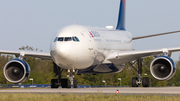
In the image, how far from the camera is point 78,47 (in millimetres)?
23484

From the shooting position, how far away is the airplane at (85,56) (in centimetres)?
2330

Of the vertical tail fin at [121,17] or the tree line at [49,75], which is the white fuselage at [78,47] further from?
the vertical tail fin at [121,17]

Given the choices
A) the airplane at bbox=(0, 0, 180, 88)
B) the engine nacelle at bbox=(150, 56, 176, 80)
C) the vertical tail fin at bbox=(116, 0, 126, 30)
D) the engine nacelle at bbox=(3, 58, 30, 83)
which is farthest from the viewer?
the vertical tail fin at bbox=(116, 0, 126, 30)

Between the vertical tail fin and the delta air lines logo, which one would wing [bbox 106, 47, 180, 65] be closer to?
the delta air lines logo

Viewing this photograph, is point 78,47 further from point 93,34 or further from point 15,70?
point 15,70

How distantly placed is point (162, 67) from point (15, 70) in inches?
388

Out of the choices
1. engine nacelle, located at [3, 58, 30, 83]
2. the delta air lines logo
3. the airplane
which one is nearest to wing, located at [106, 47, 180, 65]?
the airplane

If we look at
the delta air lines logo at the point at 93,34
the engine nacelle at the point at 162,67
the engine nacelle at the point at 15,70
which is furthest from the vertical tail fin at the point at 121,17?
the engine nacelle at the point at 15,70

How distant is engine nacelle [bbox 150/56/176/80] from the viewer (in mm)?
24106

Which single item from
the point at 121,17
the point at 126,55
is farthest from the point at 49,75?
the point at 121,17

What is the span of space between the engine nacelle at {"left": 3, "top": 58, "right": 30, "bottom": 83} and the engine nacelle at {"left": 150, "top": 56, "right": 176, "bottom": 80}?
8.43m

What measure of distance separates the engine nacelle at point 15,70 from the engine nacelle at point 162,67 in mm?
8435

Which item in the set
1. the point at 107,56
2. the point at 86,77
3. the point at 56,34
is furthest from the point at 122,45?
the point at 86,77

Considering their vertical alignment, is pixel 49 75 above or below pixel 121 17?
below
